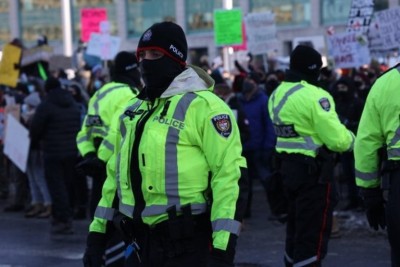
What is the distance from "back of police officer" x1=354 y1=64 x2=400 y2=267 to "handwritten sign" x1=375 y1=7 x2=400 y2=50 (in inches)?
291

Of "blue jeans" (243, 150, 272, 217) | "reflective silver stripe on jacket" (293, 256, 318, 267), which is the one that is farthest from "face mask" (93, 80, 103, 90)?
"reflective silver stripe on jacket" (293, 256, 318, 267)

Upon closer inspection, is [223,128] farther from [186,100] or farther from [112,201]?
[112,201]

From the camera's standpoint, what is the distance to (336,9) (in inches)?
1572

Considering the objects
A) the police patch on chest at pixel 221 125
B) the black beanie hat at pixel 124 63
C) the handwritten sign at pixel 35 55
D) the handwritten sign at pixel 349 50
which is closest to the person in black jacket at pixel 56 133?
the black beanie hat at pixel 124 63

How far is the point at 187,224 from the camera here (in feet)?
14.3

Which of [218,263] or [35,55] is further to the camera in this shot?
[35,55]

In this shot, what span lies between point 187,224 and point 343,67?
11.4 metres

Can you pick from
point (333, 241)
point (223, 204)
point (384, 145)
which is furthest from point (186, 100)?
point (333, 241)

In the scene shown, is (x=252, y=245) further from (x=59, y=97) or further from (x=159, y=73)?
(x=159, y=73)

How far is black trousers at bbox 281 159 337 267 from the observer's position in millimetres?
7059

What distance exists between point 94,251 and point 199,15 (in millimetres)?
41470

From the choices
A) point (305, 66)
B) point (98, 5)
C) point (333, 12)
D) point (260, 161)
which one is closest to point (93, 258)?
point (305, 66)

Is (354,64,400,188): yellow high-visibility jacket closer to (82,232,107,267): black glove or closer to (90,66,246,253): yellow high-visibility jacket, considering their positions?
(90,66,246,253): yellow high-visibility jacket

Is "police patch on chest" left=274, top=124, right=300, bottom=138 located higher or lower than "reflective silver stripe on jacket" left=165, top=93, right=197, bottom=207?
lower
